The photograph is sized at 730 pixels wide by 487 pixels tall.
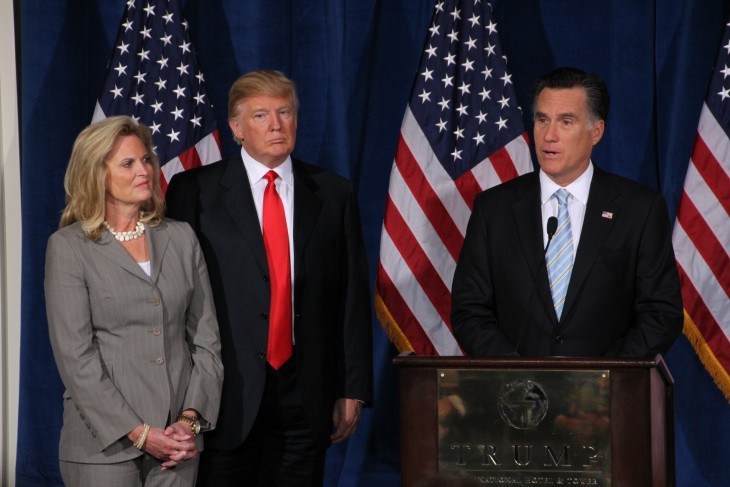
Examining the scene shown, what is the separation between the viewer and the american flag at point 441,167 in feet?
14.7

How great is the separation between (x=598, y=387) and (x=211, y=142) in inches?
100

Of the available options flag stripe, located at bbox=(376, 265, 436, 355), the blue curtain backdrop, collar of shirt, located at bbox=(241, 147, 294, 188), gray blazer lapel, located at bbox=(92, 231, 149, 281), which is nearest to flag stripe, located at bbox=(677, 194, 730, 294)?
the blue curtain backdrop

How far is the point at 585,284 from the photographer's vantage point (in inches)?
123

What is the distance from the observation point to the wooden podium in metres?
2.41

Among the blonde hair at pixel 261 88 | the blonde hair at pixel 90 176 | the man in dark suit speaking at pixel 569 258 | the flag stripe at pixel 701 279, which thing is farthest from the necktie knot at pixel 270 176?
the flag stripe at pixel 701 279

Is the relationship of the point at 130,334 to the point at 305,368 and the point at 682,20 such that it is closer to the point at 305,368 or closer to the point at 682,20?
the point at 305,368

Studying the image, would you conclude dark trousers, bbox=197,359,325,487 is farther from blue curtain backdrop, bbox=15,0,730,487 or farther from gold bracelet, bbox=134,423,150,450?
blue curtain backdrop, bbox=15,0,730,487

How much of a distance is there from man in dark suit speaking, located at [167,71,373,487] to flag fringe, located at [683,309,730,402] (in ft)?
5.38

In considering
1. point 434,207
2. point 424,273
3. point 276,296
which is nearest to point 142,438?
point 276,296

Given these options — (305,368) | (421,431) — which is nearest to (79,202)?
(305,368)

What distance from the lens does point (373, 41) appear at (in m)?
4.98

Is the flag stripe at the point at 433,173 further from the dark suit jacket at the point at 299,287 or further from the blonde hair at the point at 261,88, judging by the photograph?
the blonde hair at the point at 261,88

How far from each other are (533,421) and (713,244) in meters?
2.24

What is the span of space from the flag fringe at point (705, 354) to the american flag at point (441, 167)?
96 cm
